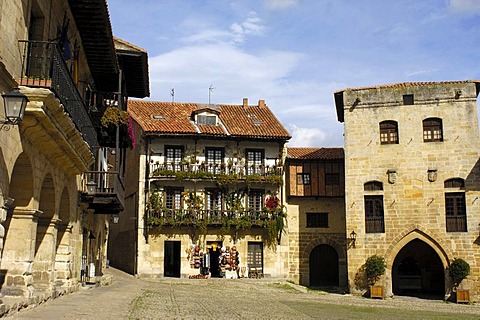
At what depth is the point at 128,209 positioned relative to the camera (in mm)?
35500

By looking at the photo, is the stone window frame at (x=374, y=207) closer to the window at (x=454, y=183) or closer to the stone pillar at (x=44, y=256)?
the window at (x=454, y=183)

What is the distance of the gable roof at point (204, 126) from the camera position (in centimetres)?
3353

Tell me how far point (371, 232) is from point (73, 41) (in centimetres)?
1951

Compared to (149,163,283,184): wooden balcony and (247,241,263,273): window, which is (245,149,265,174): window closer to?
(149,163,283,184): wooden balcony

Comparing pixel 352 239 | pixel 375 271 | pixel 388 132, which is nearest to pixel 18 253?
pixel 375 271

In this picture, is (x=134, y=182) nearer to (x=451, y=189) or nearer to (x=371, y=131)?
(x=371, y=131)

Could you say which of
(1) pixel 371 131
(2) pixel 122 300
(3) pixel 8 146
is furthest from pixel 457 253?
(3) pixel 8 146

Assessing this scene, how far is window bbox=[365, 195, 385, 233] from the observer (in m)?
29.4

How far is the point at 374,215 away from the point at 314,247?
225 inches

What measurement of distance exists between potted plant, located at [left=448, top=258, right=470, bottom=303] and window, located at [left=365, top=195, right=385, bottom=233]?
12.5ft

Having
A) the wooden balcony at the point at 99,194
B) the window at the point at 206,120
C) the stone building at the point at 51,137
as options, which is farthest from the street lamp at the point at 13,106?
the window at the point at 206,120

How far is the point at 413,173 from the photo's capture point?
29.2 m

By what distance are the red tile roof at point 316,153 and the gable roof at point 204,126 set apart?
1477 mm

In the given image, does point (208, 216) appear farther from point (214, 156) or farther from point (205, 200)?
point (214, 156)
